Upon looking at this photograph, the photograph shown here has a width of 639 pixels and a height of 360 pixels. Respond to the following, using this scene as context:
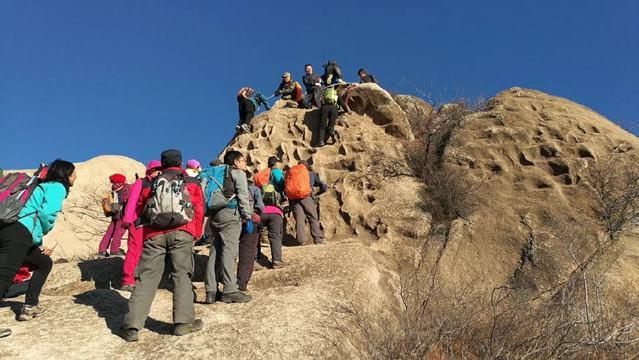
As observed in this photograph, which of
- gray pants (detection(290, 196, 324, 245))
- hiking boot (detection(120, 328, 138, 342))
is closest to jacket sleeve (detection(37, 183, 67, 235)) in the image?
hiking boot (detection(120, 328, 138, 342))

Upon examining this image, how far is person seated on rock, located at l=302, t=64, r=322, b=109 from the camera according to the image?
42.5 feet

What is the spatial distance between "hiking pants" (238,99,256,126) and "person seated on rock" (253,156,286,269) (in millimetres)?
4940

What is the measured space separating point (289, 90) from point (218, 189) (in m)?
8.46

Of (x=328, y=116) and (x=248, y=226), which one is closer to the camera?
(x=248, y=226)

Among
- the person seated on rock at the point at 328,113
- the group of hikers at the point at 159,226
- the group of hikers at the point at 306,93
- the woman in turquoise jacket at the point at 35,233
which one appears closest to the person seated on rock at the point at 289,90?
the group of hikers at the point at 306,93

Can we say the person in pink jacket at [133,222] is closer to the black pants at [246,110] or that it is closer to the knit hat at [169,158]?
the knit hat at [169,158]

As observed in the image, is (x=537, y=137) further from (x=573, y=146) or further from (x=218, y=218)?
(x=218, y=218)

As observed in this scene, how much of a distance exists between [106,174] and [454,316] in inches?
870

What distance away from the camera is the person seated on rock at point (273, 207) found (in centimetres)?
657

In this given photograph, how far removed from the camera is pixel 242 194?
5.33 metres

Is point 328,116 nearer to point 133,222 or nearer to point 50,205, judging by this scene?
point 133,222

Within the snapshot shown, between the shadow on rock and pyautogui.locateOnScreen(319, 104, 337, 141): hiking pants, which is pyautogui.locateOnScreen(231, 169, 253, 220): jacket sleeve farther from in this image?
pyautogui.locateOnScreen(319, 104, 337, 141): hiking pants

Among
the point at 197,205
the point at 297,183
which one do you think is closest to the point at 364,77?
the point at 297,183

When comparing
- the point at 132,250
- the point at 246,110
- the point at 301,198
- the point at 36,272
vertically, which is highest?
the point at 246,110
